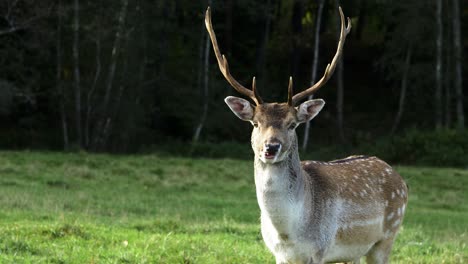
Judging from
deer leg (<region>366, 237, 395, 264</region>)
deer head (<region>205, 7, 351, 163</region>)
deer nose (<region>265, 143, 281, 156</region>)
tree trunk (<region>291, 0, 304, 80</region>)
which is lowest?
deer leg (<region>366, 237, 395, 264</region>)

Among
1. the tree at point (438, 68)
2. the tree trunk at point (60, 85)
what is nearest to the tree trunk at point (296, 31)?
the tree at point (438, 68)

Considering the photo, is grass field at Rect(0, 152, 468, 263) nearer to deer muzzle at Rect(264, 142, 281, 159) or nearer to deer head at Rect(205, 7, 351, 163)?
deer head at Rect(205, 7, 351, 163)

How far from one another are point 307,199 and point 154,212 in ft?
24.2

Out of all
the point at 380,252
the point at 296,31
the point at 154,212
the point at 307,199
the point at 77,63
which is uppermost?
the point at 296,31

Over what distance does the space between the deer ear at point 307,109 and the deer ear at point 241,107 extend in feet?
1.24

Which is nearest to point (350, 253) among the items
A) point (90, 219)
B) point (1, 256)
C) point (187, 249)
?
point (187, 249)

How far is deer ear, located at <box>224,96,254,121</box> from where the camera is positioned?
21.5 ft

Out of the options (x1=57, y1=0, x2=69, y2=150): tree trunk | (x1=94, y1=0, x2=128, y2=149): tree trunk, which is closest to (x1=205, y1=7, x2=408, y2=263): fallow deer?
(x1=94, y1=0, x2=128, y2=149): tree trunk

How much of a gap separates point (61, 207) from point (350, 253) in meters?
7.20

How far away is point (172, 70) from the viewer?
3095 centimetres

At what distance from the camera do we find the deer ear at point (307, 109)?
21.3 feet

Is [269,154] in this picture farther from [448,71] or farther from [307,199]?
[448,71]

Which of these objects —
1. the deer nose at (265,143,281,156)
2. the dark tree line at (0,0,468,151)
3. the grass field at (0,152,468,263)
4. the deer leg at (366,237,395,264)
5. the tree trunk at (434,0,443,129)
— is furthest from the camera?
the tree trunk at (434,0,443,129)

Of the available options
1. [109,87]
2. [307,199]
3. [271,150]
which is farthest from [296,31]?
[271,150]
